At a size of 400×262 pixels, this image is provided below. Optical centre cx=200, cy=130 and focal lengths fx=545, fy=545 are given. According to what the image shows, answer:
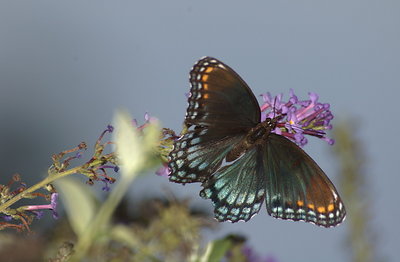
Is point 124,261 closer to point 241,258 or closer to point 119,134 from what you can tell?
point 241,258

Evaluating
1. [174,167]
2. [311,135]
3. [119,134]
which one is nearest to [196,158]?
[174,167]

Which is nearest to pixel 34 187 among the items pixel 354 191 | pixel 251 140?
pixel 251 140

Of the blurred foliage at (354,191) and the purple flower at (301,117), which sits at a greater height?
the blurred foliage at (354,191)

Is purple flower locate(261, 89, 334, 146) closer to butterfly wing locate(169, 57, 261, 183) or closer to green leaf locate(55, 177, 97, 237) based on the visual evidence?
butterfly wing locate(169, 57, 261, 183)

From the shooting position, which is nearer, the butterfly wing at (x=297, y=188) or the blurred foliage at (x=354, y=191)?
the butterfly wing at (x=297, y=188)

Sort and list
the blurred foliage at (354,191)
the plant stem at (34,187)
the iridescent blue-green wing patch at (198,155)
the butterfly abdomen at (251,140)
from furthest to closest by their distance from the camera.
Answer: the blurred foliage at (354,191) → the butterfly abdomen at (251,140) → the iridescent blue-green wing patch at (198,155) → the plant stem at (34,187)

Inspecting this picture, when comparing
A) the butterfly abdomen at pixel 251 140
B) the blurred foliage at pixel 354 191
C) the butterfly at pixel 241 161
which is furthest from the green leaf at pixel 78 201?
Answer: the blurred foliage at pixel 354 191

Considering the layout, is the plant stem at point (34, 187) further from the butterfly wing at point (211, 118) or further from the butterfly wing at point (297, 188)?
the butterfly wing at point (297, 188)
